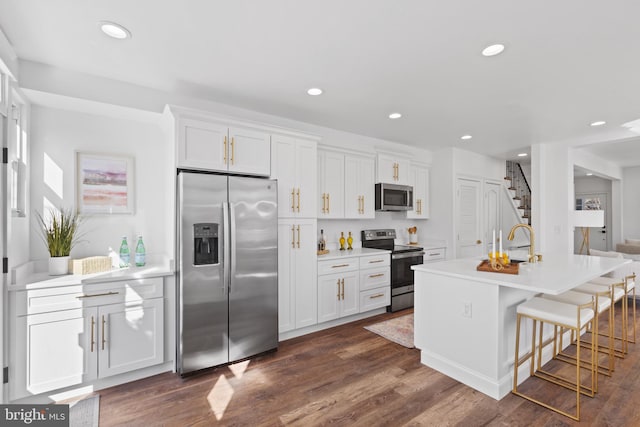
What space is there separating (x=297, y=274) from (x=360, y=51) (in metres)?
2.28

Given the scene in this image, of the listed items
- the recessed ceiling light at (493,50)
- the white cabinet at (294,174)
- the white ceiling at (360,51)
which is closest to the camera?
the white ceiling at (360,51)

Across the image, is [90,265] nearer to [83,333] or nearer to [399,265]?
[83,333]

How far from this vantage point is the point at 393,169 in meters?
4.90

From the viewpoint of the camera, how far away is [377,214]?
5078mm

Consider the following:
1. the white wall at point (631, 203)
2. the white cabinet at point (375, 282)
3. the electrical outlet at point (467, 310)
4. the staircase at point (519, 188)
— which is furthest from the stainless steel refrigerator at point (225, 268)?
the white wall at point (631, 203)

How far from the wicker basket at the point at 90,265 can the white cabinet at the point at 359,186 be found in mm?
2802

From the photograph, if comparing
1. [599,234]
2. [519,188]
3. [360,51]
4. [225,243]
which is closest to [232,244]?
[225,243]

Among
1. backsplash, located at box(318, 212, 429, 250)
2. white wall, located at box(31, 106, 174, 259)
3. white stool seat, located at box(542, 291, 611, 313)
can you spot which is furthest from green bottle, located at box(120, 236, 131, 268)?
white stool seat, located at box(542, 291, 611, 313)

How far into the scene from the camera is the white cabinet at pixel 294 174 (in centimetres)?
331

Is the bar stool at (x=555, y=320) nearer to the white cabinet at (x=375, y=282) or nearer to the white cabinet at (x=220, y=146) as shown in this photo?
the white cabinet at (x=375, y=282)

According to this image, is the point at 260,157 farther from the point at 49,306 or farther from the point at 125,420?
the point at 125,420

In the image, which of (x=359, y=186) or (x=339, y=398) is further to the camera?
(x=359, y=186)

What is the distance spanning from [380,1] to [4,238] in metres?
2.88

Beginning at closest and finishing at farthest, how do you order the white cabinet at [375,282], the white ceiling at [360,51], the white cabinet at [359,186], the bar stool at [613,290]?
1. the white ceiling at [360,51]
2. the bar stool at [613,290]
3. the white cabinet at [375,282]
4. the white cabinet at [359,186]
